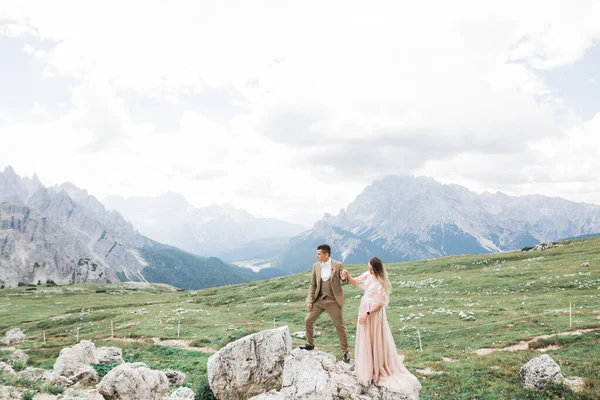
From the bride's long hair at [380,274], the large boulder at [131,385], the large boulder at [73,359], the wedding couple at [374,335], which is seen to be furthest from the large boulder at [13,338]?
the bride's long hair at [380,274]

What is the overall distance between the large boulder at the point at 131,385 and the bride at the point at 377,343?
12294mm

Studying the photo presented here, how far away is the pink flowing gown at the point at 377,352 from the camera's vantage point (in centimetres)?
1313

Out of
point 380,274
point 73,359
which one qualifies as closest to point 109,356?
point 73,359

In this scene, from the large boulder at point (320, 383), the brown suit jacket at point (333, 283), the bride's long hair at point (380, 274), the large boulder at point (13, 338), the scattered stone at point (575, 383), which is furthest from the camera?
the large boulder at point (13, 338)

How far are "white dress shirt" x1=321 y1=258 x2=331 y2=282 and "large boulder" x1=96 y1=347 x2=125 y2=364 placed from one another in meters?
24.3

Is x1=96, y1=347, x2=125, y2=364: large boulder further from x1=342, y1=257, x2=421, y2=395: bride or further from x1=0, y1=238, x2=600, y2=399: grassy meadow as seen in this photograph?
x1=342, y1=257, x2=421, y2=395: bride

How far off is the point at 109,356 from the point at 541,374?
31.9m

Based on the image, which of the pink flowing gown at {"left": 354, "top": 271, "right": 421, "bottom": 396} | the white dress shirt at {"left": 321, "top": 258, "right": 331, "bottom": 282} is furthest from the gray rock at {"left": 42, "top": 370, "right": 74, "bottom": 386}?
the pink flowing gown at {"left": 354, "top": 271, "right": 421, "bottom": 396}

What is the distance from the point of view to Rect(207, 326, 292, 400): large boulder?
15172mm

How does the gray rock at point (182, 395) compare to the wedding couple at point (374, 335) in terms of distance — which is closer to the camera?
the wedding couple at point (374, 335)

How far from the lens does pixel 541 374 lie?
55.4 feet

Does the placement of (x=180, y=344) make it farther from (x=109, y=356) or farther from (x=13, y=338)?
(x=13, y=338)

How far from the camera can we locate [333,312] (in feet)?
46.8

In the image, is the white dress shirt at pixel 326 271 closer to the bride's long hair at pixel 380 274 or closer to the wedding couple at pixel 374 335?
the wedding couple at pixel 374 335
